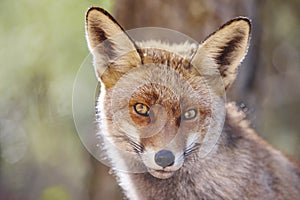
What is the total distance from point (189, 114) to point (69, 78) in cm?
435

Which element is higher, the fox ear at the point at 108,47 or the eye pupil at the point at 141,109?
the fox ear at the point at 108,47

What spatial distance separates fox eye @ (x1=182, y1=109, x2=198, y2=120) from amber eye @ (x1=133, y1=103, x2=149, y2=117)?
17cm

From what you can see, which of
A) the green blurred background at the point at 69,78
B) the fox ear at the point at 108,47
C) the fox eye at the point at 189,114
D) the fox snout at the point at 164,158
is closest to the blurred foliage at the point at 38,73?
the green blurred background at the point at 69,78

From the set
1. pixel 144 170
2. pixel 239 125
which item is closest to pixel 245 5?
pixel 239 125

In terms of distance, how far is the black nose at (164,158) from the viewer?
105 inches

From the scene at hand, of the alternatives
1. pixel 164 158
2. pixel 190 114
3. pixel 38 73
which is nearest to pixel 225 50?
pixel 190 114

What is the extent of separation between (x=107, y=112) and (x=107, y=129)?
0.29ft

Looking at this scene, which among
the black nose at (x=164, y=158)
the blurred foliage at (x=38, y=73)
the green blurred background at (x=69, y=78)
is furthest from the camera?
the blurred foliage at (x=38, y=73)

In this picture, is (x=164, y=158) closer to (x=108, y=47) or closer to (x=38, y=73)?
(x=108, y=47)

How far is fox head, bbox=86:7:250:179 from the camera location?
2768mm

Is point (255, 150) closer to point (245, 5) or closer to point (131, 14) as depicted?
point (245, 5)

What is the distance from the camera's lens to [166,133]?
8.99 ft

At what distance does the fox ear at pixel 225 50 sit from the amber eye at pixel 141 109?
1.15 ft

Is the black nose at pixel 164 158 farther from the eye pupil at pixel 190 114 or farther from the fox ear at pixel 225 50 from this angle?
the fox ear at pixel 225 50
